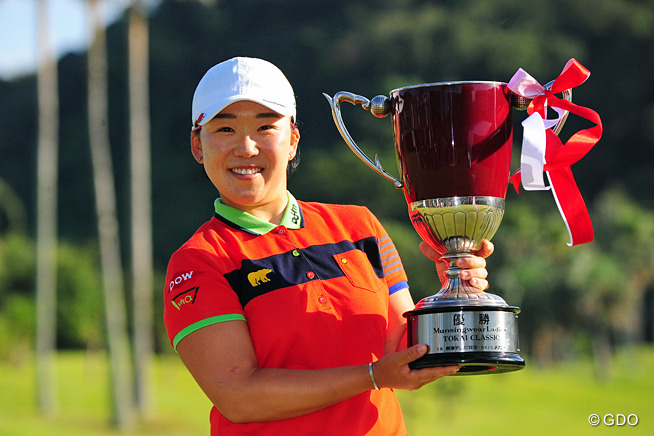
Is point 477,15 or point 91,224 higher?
point 477,15

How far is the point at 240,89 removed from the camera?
2051 mm

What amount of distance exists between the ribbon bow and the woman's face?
0.53 meters

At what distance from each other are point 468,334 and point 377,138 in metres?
43.0

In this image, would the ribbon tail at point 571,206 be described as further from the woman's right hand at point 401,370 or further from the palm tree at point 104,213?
the palm tree at point 104,213

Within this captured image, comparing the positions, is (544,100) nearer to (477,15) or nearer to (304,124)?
(304,124)

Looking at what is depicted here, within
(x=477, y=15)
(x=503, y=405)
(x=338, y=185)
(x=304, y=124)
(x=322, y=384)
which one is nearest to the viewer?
(x=322, y=384)

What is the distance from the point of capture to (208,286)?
6.48 feet

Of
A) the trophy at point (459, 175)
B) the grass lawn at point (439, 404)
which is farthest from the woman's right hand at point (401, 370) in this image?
the grass lawn at point (439, 404)

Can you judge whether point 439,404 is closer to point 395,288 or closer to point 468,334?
point 395,288

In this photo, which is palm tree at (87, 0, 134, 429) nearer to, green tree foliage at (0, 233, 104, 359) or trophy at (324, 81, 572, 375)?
green tree foliage at (0, 233, 104, 359)

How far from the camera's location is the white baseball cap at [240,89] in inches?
80.6

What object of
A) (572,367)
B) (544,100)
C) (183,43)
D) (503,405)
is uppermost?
(183,43)

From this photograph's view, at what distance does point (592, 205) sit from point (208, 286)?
46.4 m

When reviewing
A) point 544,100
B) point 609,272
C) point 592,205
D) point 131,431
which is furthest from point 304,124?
point 592,205
